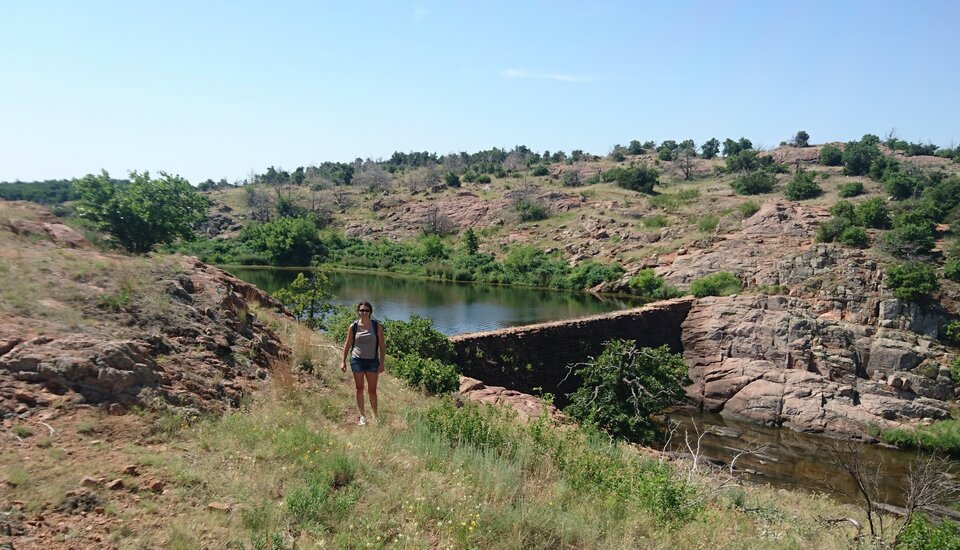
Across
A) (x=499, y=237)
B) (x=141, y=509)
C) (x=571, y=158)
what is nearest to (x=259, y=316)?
(x=141, y=509)

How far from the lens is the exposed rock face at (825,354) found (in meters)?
17.2

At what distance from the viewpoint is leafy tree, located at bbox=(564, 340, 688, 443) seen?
1309 centimetres

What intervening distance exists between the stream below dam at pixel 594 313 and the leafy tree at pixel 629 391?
1163 millimetres

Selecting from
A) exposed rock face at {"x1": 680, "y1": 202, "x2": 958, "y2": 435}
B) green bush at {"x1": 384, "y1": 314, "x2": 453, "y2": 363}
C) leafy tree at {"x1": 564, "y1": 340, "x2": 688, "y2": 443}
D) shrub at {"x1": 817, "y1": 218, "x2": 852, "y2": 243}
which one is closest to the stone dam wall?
green bush at {"x1": 384, "y1": 314, "x2": 453, "y2": 363}

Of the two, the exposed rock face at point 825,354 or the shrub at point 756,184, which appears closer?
the exposed rock face at point 825,354

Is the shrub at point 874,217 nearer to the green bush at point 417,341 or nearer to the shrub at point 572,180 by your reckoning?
the green bush at point 417,341

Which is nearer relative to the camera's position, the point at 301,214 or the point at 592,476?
the point at 592,476

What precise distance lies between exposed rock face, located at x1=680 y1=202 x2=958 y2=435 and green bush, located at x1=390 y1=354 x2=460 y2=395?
1270cm

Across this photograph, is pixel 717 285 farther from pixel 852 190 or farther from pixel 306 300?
pixel 306 300

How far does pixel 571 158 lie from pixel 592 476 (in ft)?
278

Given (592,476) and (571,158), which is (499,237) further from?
(592,476)

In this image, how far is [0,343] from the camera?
15.9ft

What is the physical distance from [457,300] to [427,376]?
2440 cm

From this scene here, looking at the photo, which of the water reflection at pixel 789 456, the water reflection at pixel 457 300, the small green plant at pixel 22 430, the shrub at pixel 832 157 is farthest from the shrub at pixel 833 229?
the shrub at pixel 832 157
